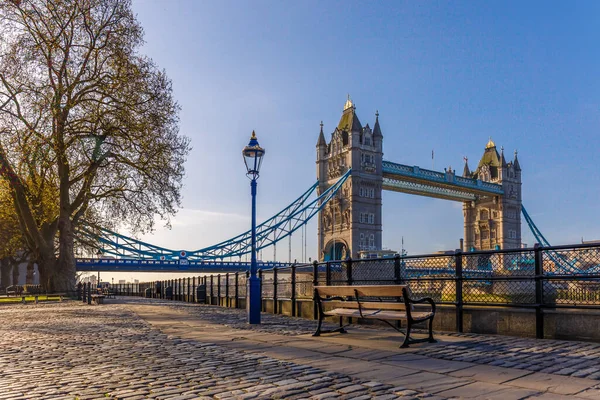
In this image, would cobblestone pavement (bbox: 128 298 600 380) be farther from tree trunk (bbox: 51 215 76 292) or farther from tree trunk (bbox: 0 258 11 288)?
tree trunk (bbox: 0 258 11 288)

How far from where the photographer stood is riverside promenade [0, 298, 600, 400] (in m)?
4.10

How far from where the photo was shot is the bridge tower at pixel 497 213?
96.3 metres

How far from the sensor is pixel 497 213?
9744 centimetres

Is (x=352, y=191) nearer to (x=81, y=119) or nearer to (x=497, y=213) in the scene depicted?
(x=497, y=213)

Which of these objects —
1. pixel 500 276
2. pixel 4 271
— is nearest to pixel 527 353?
pixel 500 276

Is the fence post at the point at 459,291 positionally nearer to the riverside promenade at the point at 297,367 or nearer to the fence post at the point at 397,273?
the riverside promenade at the point at 297,367

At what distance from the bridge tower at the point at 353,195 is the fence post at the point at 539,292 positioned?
67.1m

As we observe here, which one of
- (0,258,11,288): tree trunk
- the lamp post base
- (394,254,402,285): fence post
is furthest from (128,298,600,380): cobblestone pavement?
(0,258,11,288): tree trunk

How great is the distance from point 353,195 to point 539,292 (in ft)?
231

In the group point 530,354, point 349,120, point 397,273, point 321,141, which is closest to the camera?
point 530,354

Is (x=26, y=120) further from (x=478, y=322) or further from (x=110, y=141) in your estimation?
(x=478, y=322)

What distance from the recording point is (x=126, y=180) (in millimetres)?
24469

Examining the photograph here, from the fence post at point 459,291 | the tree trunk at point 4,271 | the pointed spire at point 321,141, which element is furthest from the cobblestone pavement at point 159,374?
the pointed spire at point 321,141

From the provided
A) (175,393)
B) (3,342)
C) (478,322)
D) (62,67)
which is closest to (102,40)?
(62,67)
